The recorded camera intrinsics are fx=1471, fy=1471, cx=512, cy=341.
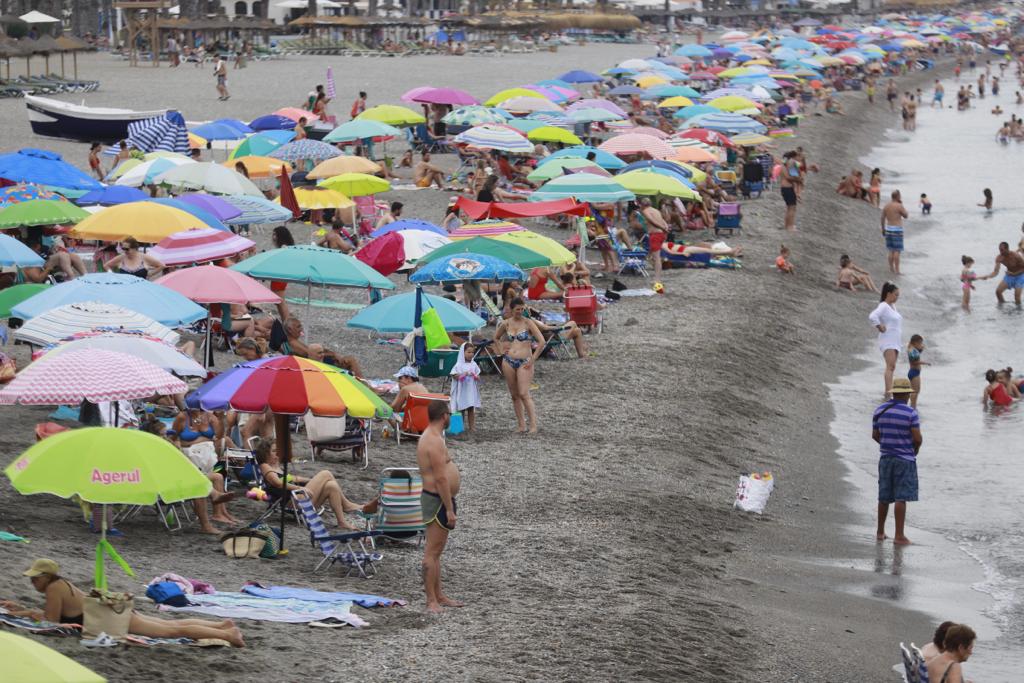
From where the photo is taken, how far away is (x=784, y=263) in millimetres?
24062

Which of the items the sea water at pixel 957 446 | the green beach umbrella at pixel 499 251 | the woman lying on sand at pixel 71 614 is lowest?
the sea water at pixel 957 446

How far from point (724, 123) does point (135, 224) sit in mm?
19642

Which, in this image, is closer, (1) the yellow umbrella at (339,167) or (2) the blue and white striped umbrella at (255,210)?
(2) the blue and white striped umbrella at (255,210)

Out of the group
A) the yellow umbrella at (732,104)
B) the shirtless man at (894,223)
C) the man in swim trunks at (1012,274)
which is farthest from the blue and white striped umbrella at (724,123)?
the man in swim trunks at (1012,274)

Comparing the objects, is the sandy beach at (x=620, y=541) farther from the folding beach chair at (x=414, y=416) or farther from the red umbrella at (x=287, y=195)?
the red umbrella at (x=287, y=195)

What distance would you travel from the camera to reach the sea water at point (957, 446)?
11.0m

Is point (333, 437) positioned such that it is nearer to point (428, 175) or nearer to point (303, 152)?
point (303, 152)

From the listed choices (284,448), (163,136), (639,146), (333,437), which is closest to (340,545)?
(284,448)

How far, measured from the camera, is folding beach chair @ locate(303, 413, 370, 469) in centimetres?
1234

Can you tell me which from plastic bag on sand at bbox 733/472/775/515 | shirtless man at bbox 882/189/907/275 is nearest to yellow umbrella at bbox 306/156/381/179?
shirtless man at bbox 882/189/907/275

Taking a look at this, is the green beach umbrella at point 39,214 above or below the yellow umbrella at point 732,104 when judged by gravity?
below

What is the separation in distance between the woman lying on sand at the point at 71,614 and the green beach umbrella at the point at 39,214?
8507 millimetres

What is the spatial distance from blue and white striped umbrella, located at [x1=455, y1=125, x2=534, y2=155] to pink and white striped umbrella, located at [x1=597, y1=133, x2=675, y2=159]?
1672mm

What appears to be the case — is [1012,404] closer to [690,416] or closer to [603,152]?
[690,416]
